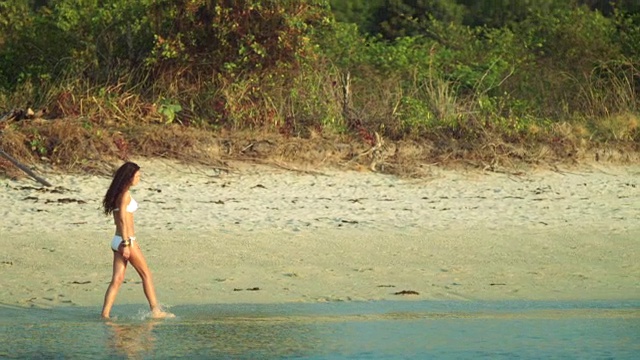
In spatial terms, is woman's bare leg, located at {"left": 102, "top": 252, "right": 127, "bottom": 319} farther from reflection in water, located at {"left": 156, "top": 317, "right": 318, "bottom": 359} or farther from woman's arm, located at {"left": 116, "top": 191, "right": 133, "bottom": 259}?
reflection in water, located at {"left": 156, "top": 317, "right": 318, "bottom": 359}

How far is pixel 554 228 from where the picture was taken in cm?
1052

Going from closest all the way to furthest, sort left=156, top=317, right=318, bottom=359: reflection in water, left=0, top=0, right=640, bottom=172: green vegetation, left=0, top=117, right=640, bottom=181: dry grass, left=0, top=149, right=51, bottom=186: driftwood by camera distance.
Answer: left=156, top=317, right=318, bottom=359: reflection in water
left=0, top=149, right=51, bottom=186: driftwood
left=0, top=117, right=640, bottom=181: dry grass
left=0, top=0, right=640, bottom=172: green vegetation

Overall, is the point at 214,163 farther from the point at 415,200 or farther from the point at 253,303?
the point at 253,303

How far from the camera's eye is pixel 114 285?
25.7 ft

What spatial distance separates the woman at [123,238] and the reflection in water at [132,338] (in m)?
0.10

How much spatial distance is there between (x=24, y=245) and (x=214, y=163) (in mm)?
3510

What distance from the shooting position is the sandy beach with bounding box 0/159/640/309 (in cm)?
861

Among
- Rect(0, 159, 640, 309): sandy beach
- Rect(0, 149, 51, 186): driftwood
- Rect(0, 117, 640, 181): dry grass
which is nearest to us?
Rect(0, 159, 640, 309): sandy beach

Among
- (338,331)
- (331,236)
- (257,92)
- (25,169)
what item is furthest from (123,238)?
(257,92)

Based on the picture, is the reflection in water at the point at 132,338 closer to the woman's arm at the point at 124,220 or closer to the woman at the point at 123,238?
the woman at the point at 123,238

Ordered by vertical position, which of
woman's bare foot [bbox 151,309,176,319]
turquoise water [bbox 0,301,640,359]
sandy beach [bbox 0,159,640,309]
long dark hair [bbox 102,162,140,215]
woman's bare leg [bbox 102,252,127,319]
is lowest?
sandy beach [bbox 0,159,640,309]

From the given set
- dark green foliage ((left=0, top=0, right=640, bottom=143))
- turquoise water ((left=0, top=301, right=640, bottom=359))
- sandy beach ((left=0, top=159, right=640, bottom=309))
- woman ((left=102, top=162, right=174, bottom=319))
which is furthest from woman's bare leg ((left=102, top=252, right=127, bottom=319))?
dark green foliage ((left=0, top=0, right=640, bottom=143))

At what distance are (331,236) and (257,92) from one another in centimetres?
447

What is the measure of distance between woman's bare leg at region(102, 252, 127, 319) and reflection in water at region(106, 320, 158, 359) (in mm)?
100
